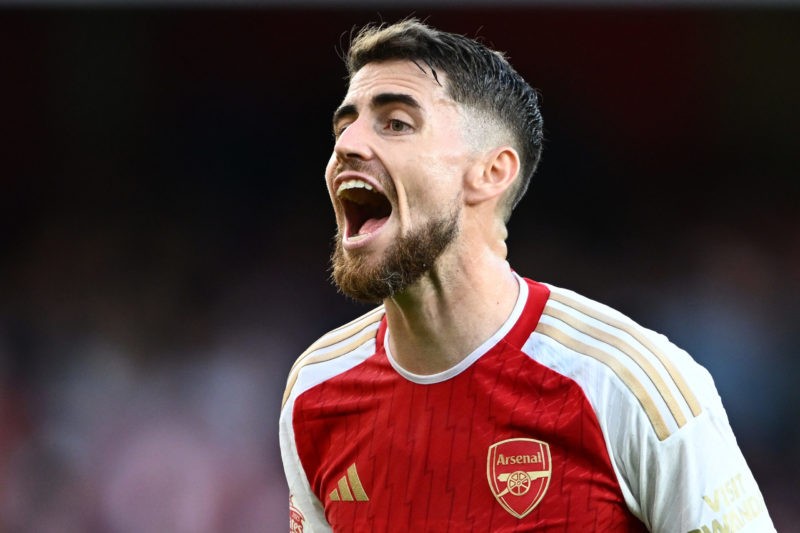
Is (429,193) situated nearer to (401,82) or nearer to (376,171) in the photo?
(376,171)

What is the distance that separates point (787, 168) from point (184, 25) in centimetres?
453

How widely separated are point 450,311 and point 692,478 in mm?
790

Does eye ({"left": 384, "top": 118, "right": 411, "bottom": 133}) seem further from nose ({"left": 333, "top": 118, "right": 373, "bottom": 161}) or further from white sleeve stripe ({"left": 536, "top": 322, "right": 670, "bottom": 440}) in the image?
white sleeve stripe ({"left": 536, "top": 322, "right": 670, "bottom": 440})

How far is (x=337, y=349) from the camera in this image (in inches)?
125

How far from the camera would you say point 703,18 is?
24.7ft

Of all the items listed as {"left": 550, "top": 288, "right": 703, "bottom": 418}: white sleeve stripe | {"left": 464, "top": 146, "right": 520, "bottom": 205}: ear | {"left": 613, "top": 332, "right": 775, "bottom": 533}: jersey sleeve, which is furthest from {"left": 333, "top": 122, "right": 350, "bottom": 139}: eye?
{"left": 613, "top": 332, "right": 775, "bottom": 533}: jersey sleeve

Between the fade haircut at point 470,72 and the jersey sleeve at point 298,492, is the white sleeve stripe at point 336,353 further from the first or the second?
the fade haircut at point 470,72

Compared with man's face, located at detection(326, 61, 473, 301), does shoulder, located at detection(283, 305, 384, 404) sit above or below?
below

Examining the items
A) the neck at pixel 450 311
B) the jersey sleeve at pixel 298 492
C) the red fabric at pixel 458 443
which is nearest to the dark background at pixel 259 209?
the jersey sleeve at pixel 298 492

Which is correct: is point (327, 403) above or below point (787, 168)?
below

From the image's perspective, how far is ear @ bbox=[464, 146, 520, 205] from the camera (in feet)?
9.59

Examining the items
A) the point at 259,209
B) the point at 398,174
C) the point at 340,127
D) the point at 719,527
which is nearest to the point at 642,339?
the point at 719,527

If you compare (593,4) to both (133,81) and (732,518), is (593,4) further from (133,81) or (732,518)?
(732,518)

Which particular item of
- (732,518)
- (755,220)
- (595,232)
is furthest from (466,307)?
(755,220)
